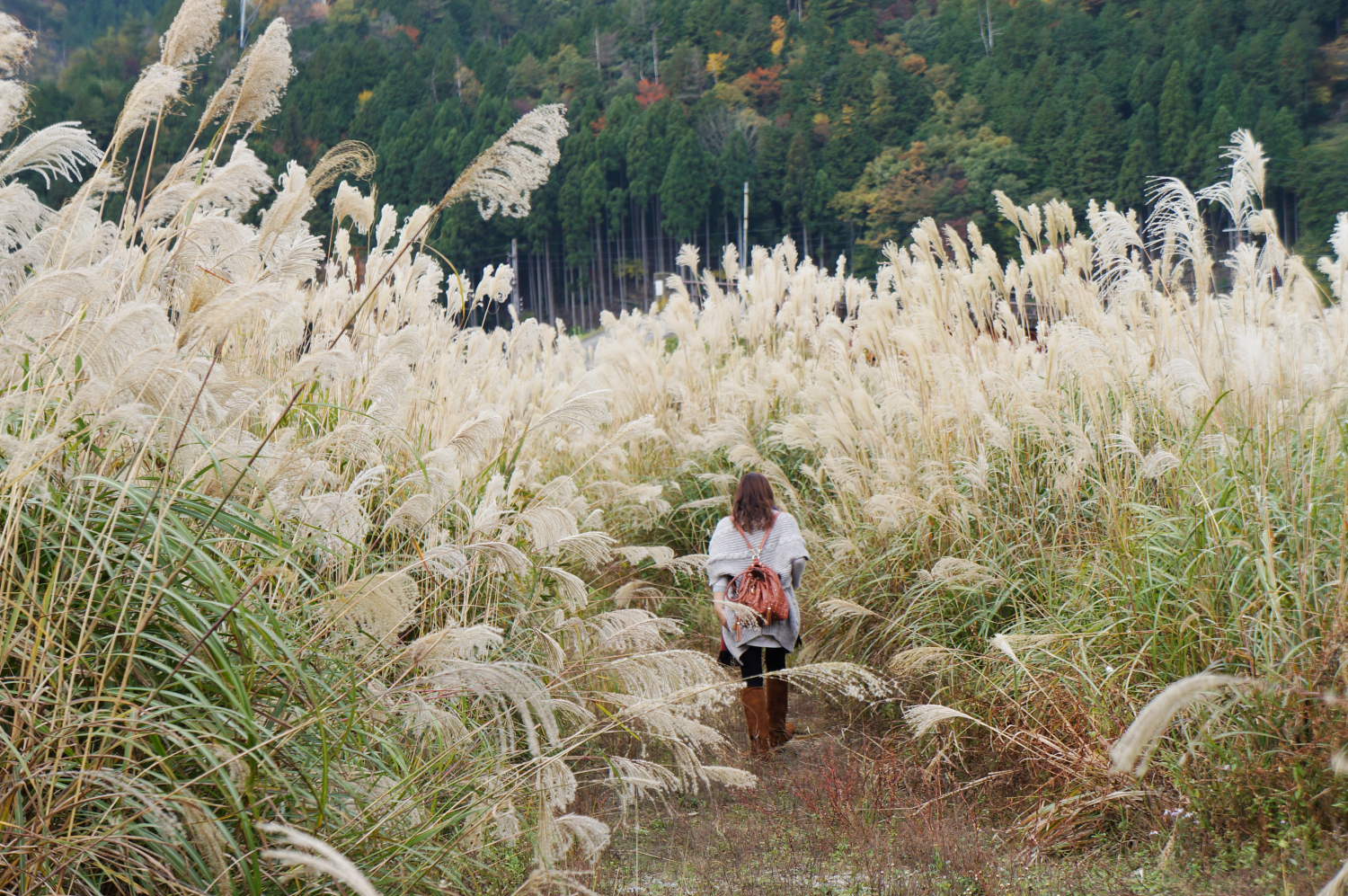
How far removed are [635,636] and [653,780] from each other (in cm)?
51

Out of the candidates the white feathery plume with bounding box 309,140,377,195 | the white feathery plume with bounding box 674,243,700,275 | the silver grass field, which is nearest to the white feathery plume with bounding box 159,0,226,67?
the silver grass field

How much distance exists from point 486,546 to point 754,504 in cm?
277

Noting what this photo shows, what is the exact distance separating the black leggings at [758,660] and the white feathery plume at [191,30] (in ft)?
11.2

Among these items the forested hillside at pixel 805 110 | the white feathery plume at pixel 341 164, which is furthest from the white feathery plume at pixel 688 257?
the forested hillside at pixel 805 110

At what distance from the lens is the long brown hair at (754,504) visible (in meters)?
5.18

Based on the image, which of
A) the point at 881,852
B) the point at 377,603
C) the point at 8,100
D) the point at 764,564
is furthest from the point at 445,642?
the point at 764,564

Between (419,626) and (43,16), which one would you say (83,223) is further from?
(43,16)

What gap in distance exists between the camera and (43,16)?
56844 millimetres

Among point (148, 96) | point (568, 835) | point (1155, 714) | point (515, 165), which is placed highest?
point (148, 96)

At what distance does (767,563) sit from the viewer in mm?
5148

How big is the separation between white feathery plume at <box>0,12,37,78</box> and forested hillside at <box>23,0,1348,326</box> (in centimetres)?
3208

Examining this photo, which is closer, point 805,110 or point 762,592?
point 762,592

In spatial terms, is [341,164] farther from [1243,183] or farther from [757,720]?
[1243,183]

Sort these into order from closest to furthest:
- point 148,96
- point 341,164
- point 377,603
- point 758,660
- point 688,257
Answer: point 377,603, point 148,96, point 341,164, point 758,660, point 688,257
